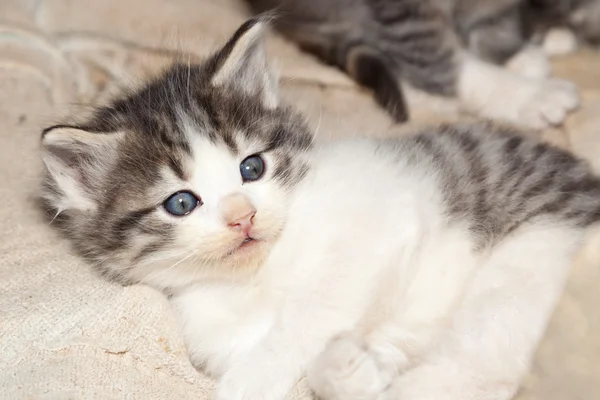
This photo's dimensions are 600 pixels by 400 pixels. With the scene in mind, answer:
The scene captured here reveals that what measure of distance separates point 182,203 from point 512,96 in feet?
4.05

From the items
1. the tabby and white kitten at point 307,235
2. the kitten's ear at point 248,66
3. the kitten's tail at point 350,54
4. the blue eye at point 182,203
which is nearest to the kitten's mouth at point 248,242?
the tabby and white kitten at point 307,235

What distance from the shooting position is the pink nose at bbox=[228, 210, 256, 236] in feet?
4.27

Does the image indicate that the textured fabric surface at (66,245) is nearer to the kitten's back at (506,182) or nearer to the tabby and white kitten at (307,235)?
the tabby and white kitten at (307,235)

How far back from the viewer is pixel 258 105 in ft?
5.08

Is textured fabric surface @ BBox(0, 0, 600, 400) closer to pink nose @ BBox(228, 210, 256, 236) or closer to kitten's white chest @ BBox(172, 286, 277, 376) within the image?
kitten's white chest @ BBox(172, 286, 277, 376)

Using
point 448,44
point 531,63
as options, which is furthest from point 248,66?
point 531,63

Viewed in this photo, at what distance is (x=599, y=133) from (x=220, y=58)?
3.69 feet

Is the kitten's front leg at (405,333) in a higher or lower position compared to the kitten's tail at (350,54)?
lower

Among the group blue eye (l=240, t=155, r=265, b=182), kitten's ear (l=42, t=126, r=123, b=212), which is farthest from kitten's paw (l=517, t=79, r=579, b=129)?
kitten's ear (l=42, t=126, r=123, b=212)

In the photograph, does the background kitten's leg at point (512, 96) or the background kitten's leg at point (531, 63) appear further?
the background kitten's leg at point (531, 63)

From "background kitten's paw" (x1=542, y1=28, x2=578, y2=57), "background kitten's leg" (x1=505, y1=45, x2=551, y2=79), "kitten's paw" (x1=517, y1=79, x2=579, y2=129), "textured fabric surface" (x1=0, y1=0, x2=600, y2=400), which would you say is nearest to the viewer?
"textured fabric surface" (x1=0, y1=0, x2=600, y2=400)

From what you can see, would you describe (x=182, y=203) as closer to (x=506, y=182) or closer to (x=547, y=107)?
(x=506, y=182)

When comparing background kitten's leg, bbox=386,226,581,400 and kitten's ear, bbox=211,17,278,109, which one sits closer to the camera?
background kitten's leg, bbox=386,226,581,400

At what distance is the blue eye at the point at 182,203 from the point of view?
1.33 metres
